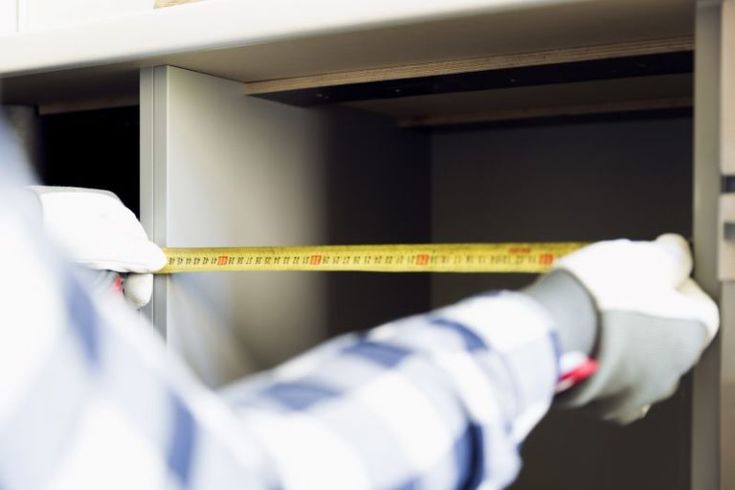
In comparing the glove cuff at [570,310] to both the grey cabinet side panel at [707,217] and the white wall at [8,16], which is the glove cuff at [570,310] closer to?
the grey cabinet side panel at [707,217]

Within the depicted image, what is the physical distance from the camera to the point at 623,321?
17.7 inches

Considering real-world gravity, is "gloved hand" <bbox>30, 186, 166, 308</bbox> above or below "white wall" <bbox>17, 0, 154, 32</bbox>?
below

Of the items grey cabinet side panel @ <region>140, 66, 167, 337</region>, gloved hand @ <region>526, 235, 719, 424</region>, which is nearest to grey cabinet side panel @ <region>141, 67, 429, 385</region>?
grey cabinet side panel @ <region>140, 66, 167, 337</region>

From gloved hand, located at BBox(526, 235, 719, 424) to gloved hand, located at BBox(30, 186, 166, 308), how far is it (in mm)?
404

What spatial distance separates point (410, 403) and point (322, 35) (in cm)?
38

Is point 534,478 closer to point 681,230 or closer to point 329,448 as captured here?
point 681,230

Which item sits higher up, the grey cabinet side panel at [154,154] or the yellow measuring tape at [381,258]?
the grey cabinet side panel at [154,154]

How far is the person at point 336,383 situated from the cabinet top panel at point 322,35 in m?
0.18

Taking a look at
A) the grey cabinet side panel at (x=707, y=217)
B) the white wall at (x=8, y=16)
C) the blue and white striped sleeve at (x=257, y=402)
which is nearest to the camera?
the blue and white striped sleeve at (x=257, y=402)

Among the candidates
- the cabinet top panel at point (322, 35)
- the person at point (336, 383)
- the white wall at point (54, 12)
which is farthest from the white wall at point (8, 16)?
the person at point (336, 383)

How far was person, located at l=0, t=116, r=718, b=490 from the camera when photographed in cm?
24

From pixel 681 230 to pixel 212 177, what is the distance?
0.63m

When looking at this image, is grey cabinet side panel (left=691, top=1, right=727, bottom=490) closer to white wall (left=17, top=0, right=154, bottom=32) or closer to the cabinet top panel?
the cabinet top panel

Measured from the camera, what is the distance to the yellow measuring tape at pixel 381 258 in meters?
0.61
